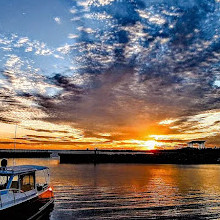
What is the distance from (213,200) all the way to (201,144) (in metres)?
156

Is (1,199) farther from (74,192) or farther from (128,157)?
(128,157)

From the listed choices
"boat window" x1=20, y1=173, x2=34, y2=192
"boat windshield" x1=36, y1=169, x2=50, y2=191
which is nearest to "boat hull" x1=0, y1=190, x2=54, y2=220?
"boat windshield" x1=36, y1=169, x2=50, y2=191

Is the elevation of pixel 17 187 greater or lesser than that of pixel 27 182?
lesser

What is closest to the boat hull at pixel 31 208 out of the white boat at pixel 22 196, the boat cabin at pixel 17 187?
the white boat at pixel 22 196

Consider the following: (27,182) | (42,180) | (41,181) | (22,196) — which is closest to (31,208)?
(22,196)

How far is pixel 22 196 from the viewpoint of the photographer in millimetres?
17797

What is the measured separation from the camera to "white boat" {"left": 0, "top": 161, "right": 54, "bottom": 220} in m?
15.5

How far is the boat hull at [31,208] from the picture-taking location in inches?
600

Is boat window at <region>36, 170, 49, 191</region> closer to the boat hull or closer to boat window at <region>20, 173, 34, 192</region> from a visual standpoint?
the boat hull

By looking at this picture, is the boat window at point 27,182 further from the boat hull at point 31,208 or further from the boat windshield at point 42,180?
A: the boat windshield at point 42,180

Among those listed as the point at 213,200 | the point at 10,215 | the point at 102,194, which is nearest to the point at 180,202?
the point at 213,200

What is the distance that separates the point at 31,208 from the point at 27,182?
2.47m

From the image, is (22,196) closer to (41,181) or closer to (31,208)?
(31,208)

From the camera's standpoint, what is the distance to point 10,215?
50.0 ft
